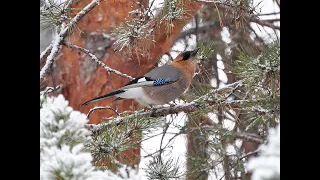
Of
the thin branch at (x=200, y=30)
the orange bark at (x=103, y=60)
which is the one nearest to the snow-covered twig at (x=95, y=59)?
the orange bark at (x=103, y=60)

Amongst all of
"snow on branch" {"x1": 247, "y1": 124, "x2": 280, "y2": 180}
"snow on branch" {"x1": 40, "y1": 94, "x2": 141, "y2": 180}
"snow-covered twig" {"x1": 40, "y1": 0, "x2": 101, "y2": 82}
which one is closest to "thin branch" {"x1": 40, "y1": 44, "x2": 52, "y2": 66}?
A: "snow-covered twig" {"x1": 40, "y1": 0, "x2": 101, "y2": 82}

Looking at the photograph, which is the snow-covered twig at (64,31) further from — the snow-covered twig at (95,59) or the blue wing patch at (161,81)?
the blue wing patch at (161,81)

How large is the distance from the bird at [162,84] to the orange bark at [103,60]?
5 centimetres

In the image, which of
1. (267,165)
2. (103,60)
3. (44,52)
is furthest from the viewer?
(103,60)

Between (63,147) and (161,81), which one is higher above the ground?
(161,81)

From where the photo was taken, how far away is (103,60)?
1.13 m

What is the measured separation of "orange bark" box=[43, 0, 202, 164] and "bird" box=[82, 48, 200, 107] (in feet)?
0.15

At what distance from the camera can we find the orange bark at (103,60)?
3.48 ft

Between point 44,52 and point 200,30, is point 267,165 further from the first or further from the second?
point 200,30

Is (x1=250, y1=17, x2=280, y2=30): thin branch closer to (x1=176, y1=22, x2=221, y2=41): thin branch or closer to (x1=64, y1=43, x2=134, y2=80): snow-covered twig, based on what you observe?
(x1=176, y1=22, x2=221, y2=41): thin branch

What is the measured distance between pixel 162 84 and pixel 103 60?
6.8 inches

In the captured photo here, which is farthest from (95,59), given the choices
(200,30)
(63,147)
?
(63,147)

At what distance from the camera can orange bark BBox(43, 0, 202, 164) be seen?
41.8 inches
